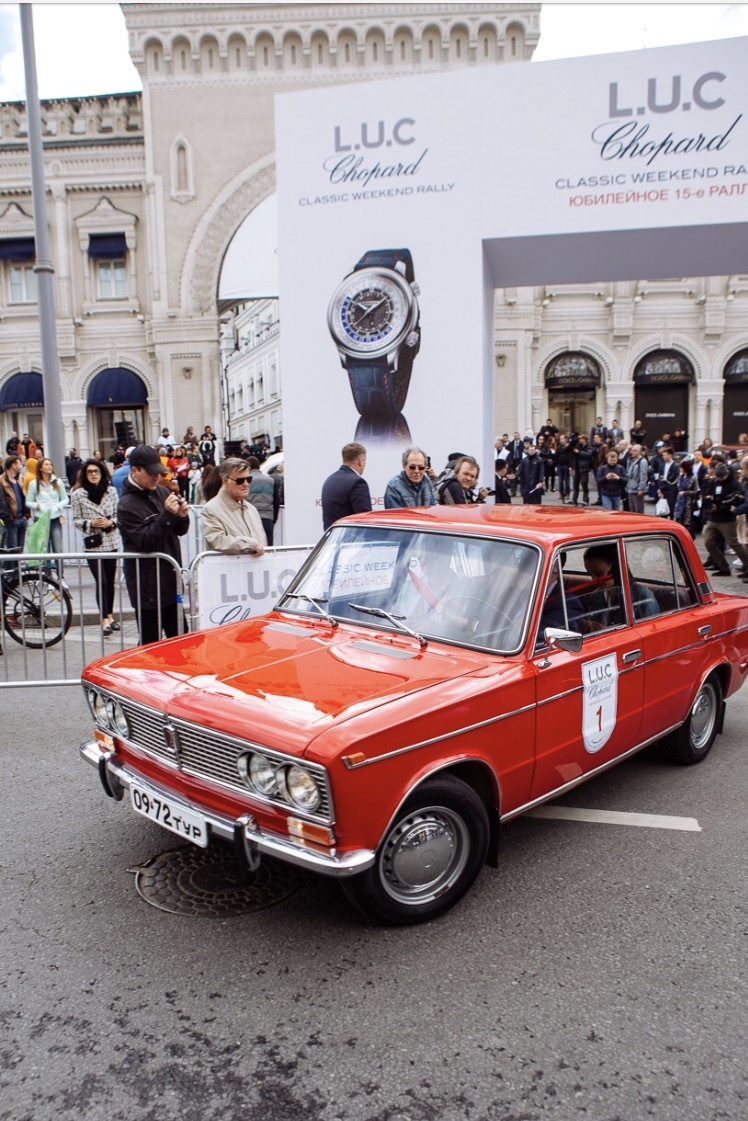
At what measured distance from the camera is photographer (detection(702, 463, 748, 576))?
35.7 ft

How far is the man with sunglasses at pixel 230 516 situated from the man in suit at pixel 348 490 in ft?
2.92

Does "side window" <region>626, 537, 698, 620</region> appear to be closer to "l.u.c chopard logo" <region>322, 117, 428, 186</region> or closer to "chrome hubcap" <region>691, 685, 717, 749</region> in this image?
"chrome hubcap" <region>691, 685, 717, 749</region>

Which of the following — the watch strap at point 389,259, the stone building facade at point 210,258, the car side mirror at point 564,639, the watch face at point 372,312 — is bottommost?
the car side mirror at point 564,639

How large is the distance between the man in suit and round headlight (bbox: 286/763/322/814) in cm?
435

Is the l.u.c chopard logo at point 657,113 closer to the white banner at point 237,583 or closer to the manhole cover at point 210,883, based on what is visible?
the white banner at point 237,583

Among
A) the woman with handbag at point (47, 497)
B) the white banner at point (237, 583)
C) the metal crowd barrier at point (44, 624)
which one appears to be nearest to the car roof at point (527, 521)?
the white banner at point (237, 583)

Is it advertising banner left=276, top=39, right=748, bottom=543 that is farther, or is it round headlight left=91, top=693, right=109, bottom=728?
advertising banner left=276, top=39, right=748, bottom=543

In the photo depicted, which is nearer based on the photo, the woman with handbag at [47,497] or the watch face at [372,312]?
the watch face at [372,312]

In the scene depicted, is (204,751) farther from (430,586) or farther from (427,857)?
(430,586)

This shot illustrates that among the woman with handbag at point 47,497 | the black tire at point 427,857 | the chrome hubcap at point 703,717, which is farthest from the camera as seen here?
the woman with handbag at point 47,497

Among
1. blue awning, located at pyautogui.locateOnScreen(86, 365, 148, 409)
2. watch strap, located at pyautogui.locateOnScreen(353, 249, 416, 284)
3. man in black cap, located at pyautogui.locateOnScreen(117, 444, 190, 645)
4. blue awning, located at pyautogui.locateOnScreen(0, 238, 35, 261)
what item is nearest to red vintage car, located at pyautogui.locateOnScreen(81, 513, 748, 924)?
man in black cap, located at pyautogui.locateOnScreen(117, 444, 190, 645)

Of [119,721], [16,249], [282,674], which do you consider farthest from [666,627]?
[16,249]

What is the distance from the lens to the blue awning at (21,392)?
32344 mm

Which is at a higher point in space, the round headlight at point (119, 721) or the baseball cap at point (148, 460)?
the baseball cap at point (148, 460)
